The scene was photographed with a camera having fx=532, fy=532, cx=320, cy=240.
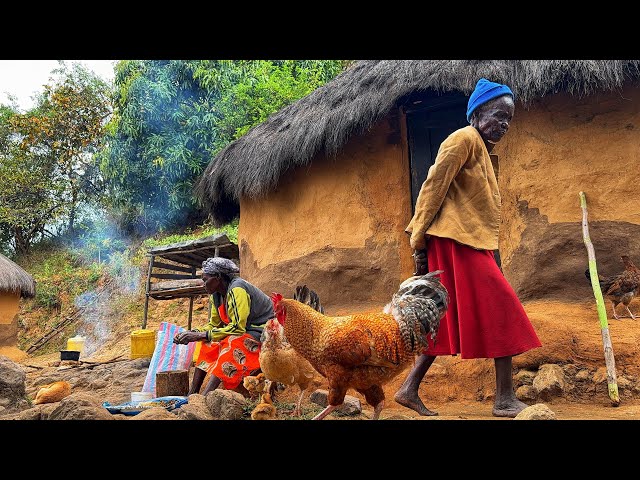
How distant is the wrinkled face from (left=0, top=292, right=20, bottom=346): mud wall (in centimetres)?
1275

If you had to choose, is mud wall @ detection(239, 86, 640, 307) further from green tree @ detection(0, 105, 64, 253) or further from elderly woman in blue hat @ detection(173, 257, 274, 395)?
green tree @ detection(0, 105, 64, 253)

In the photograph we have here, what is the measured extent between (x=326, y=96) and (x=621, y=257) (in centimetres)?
349

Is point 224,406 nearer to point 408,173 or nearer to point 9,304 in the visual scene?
point 408,173

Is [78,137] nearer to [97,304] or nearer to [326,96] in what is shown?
[97,304]

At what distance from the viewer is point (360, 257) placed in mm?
5594

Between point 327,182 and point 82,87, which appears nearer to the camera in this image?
point 327,182

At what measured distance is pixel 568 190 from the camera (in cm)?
481

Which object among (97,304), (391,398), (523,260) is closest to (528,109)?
(523,260)

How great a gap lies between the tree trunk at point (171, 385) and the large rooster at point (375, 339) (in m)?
1.99

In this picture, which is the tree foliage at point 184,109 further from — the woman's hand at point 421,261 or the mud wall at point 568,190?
the woman's hand at point 421,261

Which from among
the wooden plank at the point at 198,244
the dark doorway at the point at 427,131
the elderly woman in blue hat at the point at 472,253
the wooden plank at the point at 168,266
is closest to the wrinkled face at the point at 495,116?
the elderly woman in blue hat at the point at 472,253

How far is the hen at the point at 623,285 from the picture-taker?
14.1 feet

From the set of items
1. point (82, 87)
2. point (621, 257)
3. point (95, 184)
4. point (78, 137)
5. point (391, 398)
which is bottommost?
point (391, 398)

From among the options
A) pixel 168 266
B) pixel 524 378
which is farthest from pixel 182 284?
pixel 524 378
